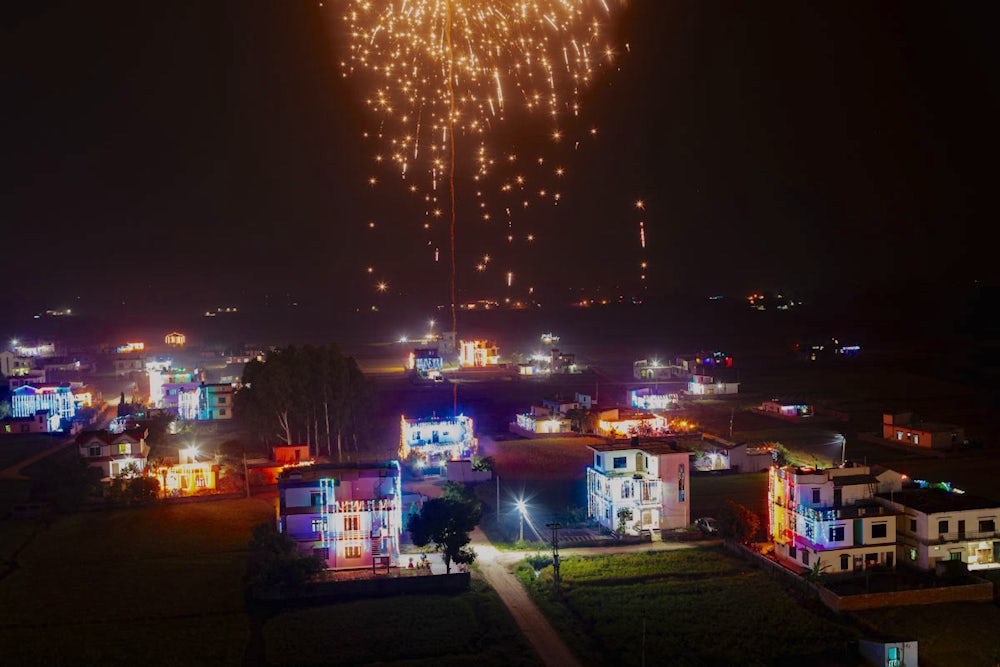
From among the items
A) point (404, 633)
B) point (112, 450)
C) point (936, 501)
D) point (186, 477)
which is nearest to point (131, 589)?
point (404, 633)

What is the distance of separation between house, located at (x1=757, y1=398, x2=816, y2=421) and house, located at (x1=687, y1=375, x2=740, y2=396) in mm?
5382

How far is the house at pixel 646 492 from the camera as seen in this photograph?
Answer: 1638 centimetres

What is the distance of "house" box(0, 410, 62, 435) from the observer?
2780 centimetres

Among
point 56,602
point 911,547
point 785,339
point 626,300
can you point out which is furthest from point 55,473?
point 626,300

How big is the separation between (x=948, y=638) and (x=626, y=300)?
100596 mm

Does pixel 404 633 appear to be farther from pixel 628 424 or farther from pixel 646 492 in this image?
pixel 628 424

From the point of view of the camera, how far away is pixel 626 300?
111062mm

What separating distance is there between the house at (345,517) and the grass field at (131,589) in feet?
4.17

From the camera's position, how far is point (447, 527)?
14180 mm

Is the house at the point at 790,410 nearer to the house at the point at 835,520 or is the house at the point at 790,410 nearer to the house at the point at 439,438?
the house at the point at 439,438

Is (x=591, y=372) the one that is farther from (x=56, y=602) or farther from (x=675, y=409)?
(x=56, y=602)

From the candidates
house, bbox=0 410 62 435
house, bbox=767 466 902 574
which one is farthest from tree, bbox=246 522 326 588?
house, bbox=0 410 62 435

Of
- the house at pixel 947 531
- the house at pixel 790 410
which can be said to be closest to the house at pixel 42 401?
the house at pixel 790 410

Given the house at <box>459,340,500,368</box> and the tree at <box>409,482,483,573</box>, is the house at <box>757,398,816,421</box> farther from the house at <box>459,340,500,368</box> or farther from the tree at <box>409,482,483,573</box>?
the house at <box>459,340,500,368</box>
